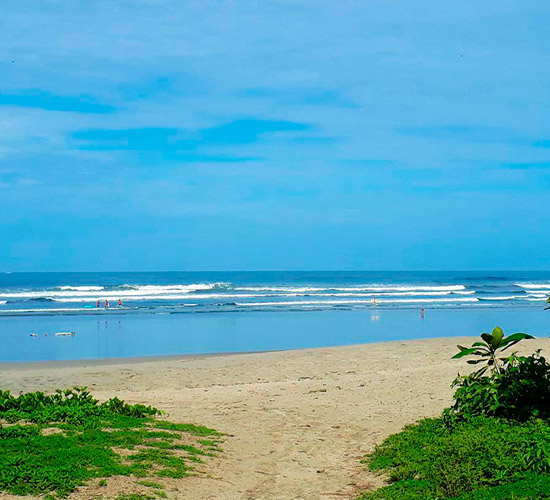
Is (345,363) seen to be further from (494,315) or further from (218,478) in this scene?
(494,315)

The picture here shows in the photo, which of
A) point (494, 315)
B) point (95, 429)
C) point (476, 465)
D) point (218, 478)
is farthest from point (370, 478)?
point (494, 315)

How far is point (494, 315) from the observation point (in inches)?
1258

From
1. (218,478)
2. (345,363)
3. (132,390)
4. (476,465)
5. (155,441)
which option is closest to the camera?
(476,465)

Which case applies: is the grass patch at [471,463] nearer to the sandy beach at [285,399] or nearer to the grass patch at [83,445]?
the sandy beach at [285,399]

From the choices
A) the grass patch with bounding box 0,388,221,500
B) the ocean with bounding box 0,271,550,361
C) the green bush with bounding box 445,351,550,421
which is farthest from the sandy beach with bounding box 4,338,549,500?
the ocean with bounding box 0,271,550,361

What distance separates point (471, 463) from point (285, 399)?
5093 mm

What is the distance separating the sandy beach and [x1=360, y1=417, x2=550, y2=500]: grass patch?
381 mm

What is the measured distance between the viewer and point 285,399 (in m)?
10.7

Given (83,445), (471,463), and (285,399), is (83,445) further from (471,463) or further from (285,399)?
(285,399)

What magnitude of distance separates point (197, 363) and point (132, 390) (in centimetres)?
356

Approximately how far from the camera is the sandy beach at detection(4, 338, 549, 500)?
21.5 ft

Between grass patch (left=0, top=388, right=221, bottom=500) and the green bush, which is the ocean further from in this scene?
the green bush

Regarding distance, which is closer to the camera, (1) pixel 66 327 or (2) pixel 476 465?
(2) pixel 476 465

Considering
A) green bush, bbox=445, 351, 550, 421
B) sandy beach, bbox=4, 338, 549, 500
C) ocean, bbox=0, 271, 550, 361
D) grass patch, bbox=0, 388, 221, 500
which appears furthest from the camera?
ocean, bbox=0, 271, 550, 361
